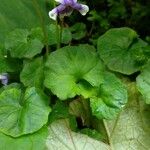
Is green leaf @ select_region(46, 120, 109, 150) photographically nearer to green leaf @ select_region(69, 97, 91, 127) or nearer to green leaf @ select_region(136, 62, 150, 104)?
green leaf @ select_region(69, 97, 91, 127)

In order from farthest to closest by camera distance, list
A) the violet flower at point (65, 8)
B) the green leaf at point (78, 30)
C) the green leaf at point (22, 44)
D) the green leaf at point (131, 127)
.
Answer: the green leaf at point (78, 30), the green leaf at point (22, 44), the green leaf at point (131, 127), the violet flower at point (65, 8)

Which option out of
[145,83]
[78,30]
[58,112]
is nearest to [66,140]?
[58,112]

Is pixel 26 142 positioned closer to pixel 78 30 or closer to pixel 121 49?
pixel 121 49

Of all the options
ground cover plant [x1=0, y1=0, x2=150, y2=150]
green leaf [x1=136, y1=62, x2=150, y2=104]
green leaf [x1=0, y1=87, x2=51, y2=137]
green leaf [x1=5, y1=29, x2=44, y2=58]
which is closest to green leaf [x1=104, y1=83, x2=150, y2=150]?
ground cover plant [x1=0, y1=0, x2=150, y2=150]

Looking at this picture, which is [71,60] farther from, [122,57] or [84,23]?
[84,23]

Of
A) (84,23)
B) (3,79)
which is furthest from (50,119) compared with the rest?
(84,23)

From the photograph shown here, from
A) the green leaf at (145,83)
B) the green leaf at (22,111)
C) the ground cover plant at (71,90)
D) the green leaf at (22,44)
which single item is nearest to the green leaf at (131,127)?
the ground cover plant at (71,90)

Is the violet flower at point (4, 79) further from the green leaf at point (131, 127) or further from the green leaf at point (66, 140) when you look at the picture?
the green leaf at point (131, 127)
